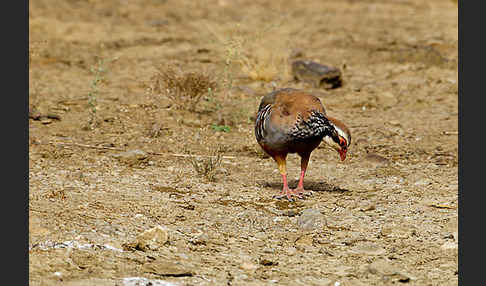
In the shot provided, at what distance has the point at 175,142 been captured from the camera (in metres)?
8.11

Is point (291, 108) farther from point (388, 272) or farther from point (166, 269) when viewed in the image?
point (166, 269)

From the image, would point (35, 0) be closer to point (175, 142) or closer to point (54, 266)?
point (175, 142)

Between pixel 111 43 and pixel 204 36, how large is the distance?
1892 millimetres

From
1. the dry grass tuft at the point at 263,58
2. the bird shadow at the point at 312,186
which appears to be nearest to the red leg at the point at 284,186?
the bird shadow at the point at 312,186

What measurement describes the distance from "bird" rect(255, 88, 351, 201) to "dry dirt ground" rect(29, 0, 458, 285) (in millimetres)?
473

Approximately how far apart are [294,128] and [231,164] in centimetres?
174

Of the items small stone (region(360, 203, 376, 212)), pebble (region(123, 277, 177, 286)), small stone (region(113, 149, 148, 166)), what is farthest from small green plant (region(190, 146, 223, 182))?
pebble (region(123, 277, 177, 286))

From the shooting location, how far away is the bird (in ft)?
19.1

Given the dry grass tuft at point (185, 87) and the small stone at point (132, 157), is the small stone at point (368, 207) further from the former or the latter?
the dry grass tuft at point (185, 87)

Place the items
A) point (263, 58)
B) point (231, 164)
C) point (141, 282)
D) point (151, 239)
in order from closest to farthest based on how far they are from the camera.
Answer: point (141, 282)
point (151, 239)
point (231, 164)
point (263, 58)

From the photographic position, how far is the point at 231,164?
292 inches

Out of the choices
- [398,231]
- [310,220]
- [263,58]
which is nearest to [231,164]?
[310,220]

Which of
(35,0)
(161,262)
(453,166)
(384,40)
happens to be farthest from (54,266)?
(35,0)

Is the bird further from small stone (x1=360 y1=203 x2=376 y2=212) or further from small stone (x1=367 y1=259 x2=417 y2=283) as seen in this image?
small stone (x1=367 y1=259 x2=417 y2=283)
